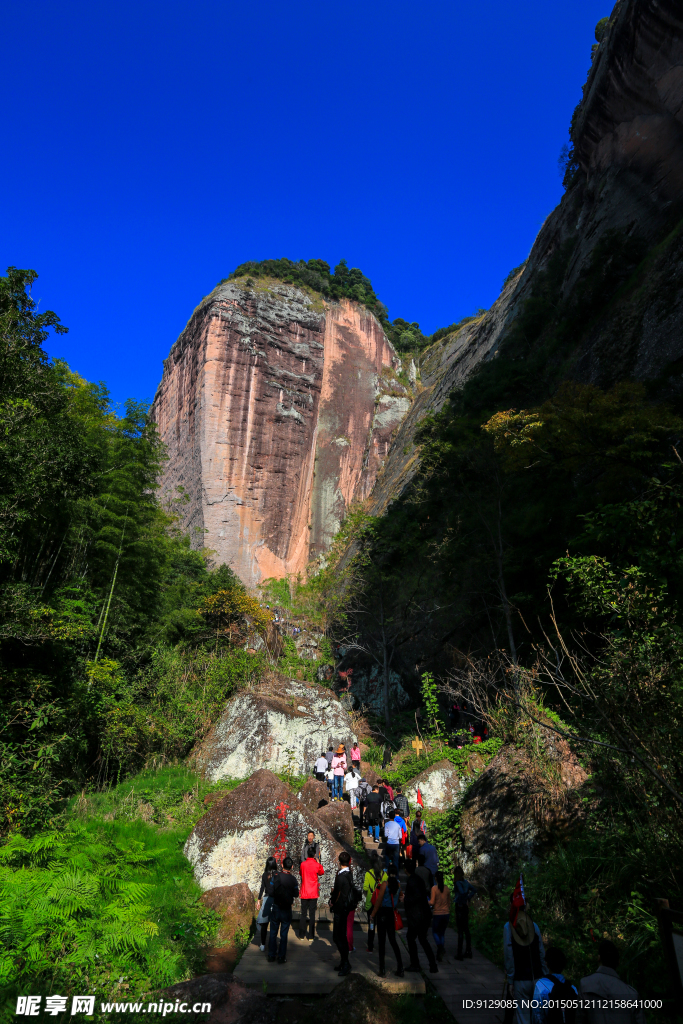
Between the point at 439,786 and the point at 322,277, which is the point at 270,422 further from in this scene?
the point at 439,786

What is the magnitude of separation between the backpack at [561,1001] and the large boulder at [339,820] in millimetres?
5919

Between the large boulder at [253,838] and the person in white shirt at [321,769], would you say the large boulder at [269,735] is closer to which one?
the person in white shirt at [321,769]

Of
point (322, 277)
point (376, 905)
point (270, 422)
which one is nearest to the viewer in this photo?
point (376, 905)

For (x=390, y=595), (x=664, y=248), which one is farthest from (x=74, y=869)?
(x=664, y=248)

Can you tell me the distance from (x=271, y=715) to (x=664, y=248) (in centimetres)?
1844

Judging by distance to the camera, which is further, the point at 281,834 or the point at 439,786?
the point at 439,786

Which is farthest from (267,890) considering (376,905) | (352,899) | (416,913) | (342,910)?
(416,913)

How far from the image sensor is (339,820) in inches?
358

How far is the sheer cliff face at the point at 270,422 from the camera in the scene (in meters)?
37.1

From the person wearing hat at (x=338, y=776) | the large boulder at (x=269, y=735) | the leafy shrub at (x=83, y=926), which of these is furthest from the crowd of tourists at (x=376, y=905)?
the large boulder at (x=269, y=735)

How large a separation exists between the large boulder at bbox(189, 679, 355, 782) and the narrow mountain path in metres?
8.78

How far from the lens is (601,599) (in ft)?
17.2

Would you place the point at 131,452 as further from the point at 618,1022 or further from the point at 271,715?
the point at 618,1022
